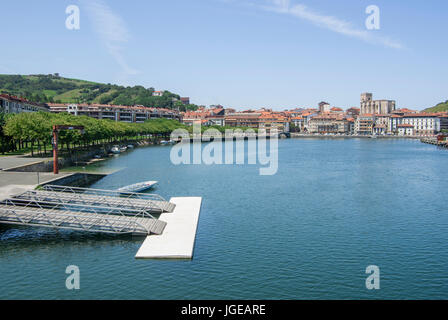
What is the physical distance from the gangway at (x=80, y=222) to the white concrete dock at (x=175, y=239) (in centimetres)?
74

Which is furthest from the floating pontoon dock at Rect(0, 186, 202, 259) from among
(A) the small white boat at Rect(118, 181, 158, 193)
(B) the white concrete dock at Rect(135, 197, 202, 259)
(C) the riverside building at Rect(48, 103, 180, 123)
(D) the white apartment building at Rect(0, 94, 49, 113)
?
(C) the riverside building at Rect(48, 103, 180, 123)

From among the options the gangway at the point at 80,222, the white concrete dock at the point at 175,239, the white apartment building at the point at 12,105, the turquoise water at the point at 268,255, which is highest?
the white apartment building at the point at 12,105

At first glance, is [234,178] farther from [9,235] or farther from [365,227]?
[9,235]

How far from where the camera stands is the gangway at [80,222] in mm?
22875

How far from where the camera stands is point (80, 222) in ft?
76.8

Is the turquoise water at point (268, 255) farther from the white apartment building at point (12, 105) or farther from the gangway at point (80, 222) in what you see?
the white apartment building at point (12, 105)

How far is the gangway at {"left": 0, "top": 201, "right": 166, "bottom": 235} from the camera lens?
22.9 m

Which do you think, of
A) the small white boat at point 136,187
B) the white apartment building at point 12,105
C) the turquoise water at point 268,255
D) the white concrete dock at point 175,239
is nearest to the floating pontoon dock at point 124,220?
the white concrete dock at point 175,239

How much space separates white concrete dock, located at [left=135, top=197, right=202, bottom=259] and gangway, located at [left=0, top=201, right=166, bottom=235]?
0.74 metres

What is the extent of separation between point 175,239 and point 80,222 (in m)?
5.58

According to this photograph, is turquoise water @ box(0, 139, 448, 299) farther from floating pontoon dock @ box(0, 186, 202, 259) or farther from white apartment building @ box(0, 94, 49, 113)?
white apartment building @ box(0, 94, 49, 113)

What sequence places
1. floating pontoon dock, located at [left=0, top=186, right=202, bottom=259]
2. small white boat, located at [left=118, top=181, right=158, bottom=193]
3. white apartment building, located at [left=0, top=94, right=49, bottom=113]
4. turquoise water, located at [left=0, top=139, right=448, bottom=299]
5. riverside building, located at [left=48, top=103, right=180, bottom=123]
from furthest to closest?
riverside building, located at [left=48, top=103, right=180, bottom=123] < white apartment building, located at [left=0, top=94, right=49, bottom=113] < small white boat, located at [left=118, top=181, right=158, bottom=193] < floating pontoon dock, located at [left=0, top=186, right=202, bottom=259] < turquoise water, located at [left=0, top=139, right=448, bottom=299]

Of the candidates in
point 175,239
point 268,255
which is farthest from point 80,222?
point 268,255
